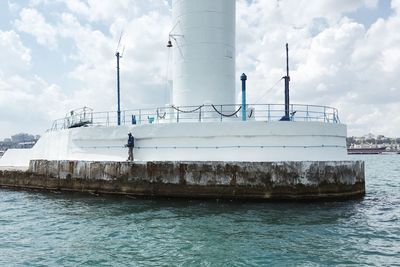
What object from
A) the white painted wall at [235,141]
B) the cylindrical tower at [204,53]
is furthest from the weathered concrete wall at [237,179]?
the cylindrical tower at [204,53]

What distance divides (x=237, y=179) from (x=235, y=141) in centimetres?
163

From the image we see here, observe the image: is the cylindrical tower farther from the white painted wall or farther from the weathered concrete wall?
the weathered concrete wall

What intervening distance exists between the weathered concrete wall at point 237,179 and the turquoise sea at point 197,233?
64 cm

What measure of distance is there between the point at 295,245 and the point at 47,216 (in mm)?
8407

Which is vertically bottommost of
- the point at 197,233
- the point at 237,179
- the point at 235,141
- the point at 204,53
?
the point at 197,233

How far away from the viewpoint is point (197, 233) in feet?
35.8

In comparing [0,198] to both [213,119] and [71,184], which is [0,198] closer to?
[71,184]

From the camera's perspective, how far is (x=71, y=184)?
62.0 feet

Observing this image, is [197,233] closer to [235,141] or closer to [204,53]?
[235,141]

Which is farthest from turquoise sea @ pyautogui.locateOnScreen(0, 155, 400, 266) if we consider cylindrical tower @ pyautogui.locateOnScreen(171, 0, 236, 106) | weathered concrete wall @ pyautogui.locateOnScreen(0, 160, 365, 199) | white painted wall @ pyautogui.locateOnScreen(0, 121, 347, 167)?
cylindrical tower @ pyautogui.locateOnScreen(171, 0, 236, 106)

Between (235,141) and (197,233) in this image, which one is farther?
(235,141)

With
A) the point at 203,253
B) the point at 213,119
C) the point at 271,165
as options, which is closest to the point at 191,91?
the point at 213,119

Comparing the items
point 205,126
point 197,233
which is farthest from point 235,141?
point 197,233

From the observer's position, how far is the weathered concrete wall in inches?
609
